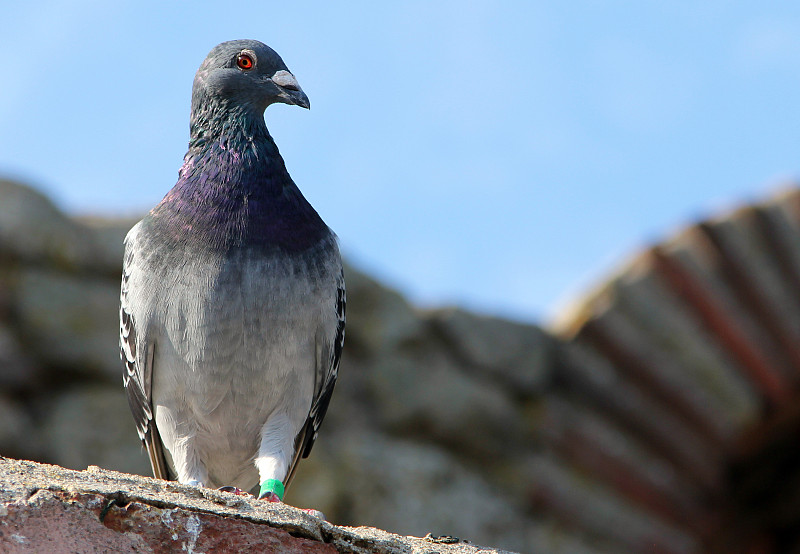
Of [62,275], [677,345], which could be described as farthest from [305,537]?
[677,345]

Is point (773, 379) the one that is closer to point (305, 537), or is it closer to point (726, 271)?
point (726, 271)

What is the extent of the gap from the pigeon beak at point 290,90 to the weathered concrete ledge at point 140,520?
2.31 meters

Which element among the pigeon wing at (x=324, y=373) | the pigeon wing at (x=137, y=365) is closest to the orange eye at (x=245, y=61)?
the pigeon wing at (x=137, y=365)

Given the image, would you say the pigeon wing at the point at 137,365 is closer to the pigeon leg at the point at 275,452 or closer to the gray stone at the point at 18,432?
the pigeon leg at the point at 275,452

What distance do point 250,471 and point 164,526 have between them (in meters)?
2.57

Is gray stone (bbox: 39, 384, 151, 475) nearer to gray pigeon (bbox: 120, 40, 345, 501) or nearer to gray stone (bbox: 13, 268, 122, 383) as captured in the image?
gray stone (bbox: 13, 268, 122, 383)

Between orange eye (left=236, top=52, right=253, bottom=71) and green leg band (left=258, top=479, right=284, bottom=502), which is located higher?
orange eye (left=236, top=52, right=253, bottom=71)

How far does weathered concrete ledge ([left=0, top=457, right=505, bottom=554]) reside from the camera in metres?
2.63

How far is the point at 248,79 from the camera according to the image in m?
5.05

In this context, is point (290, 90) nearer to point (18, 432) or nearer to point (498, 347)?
point (18, 432)

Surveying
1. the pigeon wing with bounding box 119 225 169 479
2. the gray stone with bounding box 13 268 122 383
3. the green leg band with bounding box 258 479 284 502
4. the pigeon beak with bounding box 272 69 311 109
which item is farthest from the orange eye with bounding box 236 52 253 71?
the gray stone with bounding box 13 268 122 383

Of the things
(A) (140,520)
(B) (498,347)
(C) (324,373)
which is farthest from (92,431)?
(A) (140,520)

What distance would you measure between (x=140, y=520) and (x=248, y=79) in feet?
9.12

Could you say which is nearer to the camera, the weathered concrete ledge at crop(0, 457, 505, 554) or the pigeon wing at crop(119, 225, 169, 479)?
the weathered concrete ledge at crop(0, 457, 505, 554)
